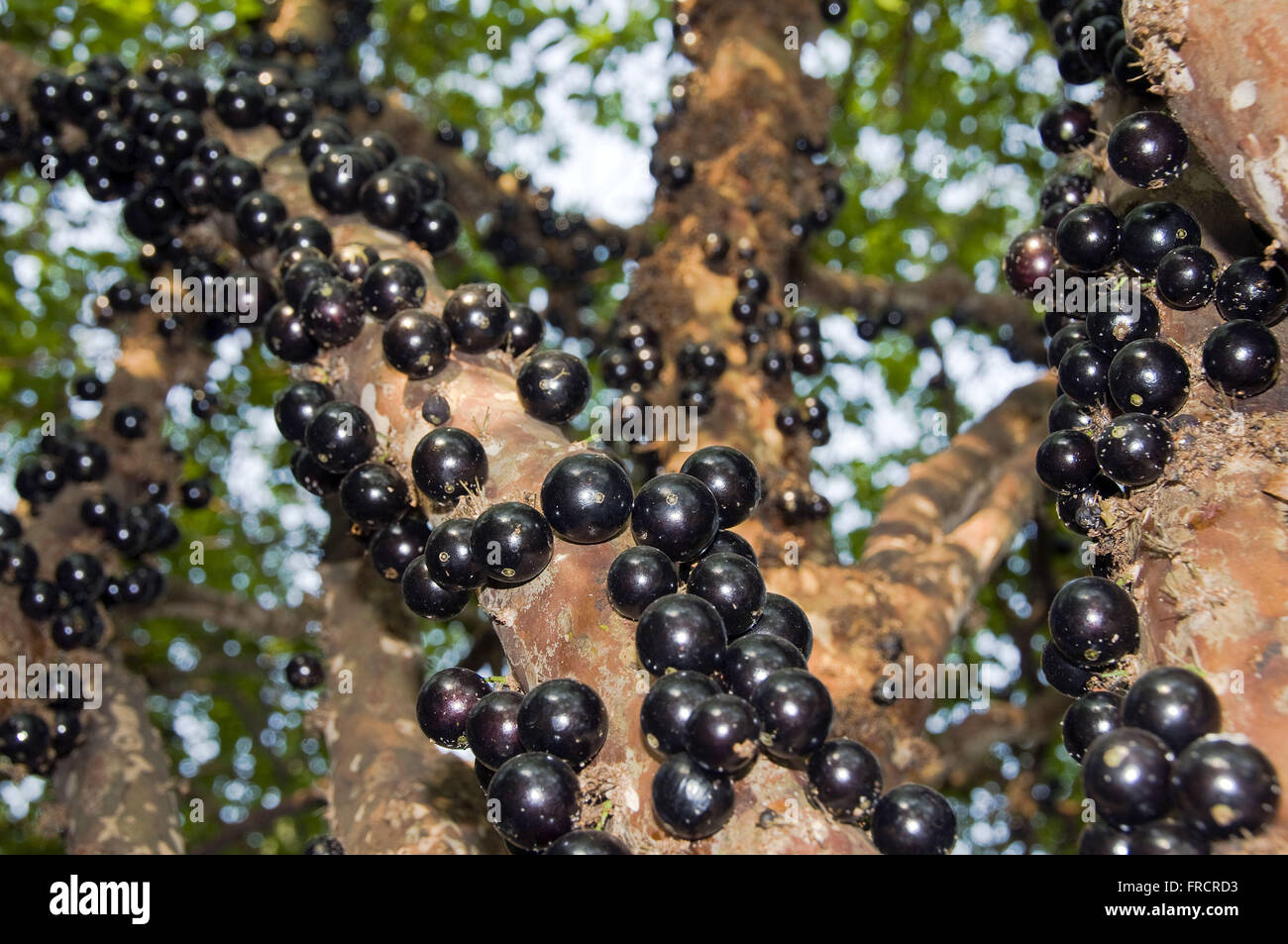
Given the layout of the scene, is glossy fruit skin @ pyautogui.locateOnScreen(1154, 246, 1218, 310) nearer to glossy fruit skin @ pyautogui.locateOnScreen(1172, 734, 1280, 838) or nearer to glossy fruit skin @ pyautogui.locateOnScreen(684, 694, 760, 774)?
glossy fruit skin @ pyautogui.locateOnScreen(1172, 734, 1280, 838)

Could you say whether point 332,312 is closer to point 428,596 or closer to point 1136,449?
point 428,596

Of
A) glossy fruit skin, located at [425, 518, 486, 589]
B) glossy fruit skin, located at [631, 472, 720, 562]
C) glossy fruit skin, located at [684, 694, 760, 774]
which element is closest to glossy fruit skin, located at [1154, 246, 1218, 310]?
glossy fruit skin, located at [631, 472, 720, 562]

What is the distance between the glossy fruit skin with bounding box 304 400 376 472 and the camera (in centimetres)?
334

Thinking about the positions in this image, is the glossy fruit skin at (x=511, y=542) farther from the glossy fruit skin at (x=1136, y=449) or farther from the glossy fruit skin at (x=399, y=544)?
the glossy fruit skin at (x=1136, y=449)

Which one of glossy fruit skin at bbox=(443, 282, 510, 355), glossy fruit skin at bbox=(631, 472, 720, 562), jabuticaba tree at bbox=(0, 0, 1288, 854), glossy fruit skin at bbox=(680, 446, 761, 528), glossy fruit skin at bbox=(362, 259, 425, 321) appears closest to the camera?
jabuticaba tree at bbox=(0, 0, 1288, 854)

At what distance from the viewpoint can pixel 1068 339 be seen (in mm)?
3092

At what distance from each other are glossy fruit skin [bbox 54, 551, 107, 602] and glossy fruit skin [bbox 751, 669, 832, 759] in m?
4.26

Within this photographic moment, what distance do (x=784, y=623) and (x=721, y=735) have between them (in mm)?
632

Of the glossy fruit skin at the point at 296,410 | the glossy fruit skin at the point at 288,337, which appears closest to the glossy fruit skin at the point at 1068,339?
the glossy fruit skin at the point at 296,410

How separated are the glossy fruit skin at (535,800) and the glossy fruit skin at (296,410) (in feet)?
5.95

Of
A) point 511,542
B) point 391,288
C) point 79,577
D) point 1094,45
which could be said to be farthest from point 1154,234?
point 79,577

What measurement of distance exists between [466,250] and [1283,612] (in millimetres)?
9657
